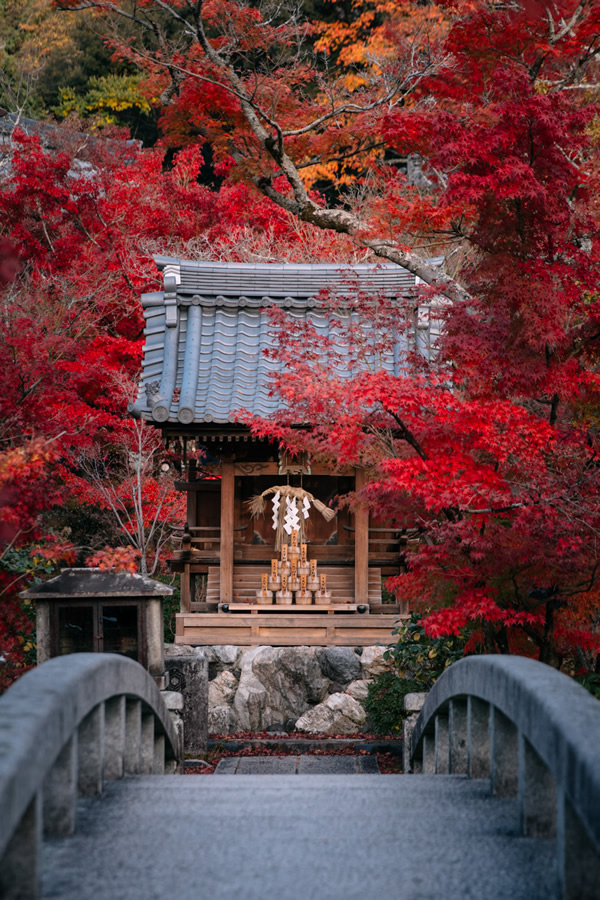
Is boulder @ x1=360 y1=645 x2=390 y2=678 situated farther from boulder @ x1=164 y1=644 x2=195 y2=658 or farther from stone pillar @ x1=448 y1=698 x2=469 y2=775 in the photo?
stone pillar @ x1=448 y1=698 x2=469 y2=775

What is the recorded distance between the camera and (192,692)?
1066 cm

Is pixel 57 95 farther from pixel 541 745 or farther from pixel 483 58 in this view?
pixel 541 745

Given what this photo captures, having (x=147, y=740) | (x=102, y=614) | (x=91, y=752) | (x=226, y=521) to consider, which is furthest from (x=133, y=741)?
(x=226, y=521)

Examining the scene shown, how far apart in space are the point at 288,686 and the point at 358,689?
943 mm

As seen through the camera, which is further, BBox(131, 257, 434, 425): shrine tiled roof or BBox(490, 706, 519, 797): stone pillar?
BBox(131, 257, 434, 425): shrine tiled roof

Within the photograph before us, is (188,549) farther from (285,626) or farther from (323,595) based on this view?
(323,595)

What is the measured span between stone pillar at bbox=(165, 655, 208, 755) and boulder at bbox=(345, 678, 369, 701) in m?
2.16

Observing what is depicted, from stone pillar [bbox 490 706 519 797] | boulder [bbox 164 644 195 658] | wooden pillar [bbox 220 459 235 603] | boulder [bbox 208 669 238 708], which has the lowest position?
boulder [bbox 208 669 238 708]

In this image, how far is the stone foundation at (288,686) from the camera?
11.9 metres

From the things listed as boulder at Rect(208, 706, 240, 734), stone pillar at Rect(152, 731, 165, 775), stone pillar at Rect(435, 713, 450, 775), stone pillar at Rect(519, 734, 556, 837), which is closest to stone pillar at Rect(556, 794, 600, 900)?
stone pillar at Rect(519, 734, 556, 837)

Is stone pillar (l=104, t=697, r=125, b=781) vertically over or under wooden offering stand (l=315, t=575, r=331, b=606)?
over

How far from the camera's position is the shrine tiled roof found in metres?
12.5

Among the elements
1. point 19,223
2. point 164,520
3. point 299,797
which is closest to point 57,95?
point 19,223

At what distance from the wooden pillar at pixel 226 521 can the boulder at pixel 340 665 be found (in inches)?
64.2
